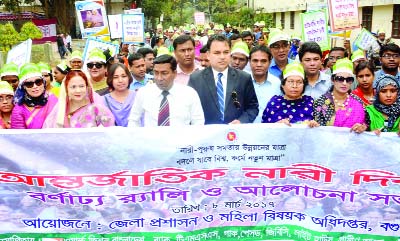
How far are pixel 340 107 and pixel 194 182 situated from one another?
1.49 meters

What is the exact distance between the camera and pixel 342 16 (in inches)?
307

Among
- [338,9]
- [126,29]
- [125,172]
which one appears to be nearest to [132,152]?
[125,172]

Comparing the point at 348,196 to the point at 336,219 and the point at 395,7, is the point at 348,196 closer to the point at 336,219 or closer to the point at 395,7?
the point at 336,219

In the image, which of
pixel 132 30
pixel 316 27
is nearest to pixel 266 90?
pixel 316 27

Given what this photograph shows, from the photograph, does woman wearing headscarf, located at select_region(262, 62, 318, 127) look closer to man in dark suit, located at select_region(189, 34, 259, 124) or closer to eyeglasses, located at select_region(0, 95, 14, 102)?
man in dark suit, located at select_region(189, 34, 259, 124)

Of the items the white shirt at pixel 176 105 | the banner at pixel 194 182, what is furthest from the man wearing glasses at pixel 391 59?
the white shirt at pixel 176 105

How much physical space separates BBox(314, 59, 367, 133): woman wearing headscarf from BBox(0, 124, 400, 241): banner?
1.51 feet

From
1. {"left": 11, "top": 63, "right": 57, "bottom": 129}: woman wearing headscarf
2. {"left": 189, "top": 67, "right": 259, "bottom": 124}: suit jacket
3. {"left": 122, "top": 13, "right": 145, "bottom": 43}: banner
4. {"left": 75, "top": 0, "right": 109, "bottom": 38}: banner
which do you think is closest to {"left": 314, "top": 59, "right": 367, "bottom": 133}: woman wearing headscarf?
{"left": 189, "top": 67, "right": 259, "bottom": 124}: suit jacket

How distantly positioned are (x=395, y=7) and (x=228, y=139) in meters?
19.7

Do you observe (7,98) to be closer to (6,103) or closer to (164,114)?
(6,103)

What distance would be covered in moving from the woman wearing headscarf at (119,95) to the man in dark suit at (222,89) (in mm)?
850

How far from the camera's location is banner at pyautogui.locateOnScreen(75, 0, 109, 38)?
8.02 metres

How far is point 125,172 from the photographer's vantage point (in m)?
3.35

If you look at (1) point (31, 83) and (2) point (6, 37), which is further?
(2) point (6, 37)
